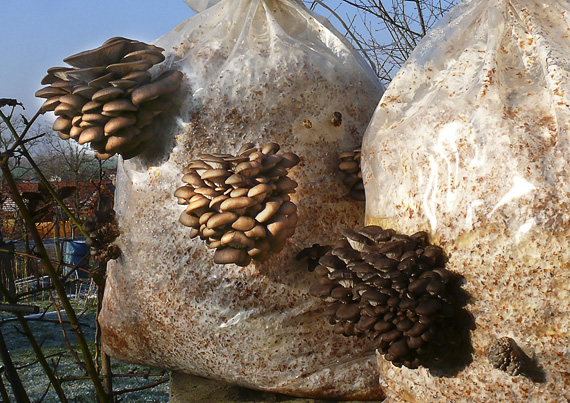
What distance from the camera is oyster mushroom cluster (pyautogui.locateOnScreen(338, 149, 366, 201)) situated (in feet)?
4.20

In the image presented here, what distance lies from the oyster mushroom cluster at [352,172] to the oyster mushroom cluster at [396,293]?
1.01 ft

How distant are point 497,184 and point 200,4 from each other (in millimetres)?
1062

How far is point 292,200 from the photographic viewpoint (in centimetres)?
128

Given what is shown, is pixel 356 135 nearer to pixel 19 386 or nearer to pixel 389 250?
pixel 389 250

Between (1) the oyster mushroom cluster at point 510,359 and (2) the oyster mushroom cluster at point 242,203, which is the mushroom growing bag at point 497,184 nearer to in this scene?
(1) the oyster mushroom cluster at point 510,359

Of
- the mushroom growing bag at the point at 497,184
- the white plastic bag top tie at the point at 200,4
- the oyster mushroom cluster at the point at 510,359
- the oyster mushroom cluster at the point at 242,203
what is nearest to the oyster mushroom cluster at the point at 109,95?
the oyster mushroom cluster at the point at 242,203

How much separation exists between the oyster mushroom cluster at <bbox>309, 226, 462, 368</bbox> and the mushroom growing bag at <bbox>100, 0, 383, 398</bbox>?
33 centimetres

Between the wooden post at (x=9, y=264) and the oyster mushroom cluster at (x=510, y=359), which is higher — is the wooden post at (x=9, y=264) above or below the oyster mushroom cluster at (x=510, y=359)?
above

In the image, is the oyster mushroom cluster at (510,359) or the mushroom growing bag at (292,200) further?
the mushroom growing bag at (292,200)

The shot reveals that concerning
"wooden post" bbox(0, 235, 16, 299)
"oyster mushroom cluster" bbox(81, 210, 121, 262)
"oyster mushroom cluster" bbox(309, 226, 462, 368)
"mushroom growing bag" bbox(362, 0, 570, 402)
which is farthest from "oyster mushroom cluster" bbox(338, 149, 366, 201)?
"wooden post" bbox(0, 235, 16, 299)

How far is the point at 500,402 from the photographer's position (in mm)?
954

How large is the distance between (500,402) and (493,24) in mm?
636

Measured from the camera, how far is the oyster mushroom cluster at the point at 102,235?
151 cm

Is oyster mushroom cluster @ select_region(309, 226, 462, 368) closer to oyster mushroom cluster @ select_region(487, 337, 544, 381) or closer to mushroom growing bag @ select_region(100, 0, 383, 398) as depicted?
oyster mushroom cluster @ select_region(487, 337, 544, 381)
